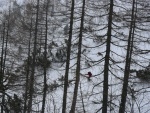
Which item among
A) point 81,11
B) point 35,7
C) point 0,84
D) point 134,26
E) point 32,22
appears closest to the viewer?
point 0,84

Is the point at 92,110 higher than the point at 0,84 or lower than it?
lower

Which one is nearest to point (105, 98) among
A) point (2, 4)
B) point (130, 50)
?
point (130, 50)

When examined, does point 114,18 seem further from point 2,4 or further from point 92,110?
point 2,4

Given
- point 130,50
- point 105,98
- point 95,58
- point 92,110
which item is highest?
point 130,50

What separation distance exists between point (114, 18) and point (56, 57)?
684 inches

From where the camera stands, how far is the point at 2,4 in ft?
226

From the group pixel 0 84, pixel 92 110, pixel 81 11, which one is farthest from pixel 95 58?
pixel 0 84

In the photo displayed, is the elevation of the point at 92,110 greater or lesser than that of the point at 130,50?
lesser

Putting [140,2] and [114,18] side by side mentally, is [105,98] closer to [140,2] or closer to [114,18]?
[114,18]

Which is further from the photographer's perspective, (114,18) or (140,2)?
(140,2)

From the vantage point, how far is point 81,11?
44.3 feet

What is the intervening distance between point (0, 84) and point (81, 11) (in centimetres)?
833

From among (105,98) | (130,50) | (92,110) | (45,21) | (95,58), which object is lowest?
(92,110)

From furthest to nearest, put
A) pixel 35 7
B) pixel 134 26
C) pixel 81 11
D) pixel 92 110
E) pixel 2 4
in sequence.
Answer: pixel 2 4, pixel 92 110, pixel 35 7, pixel 81 11, pixel 134 26
